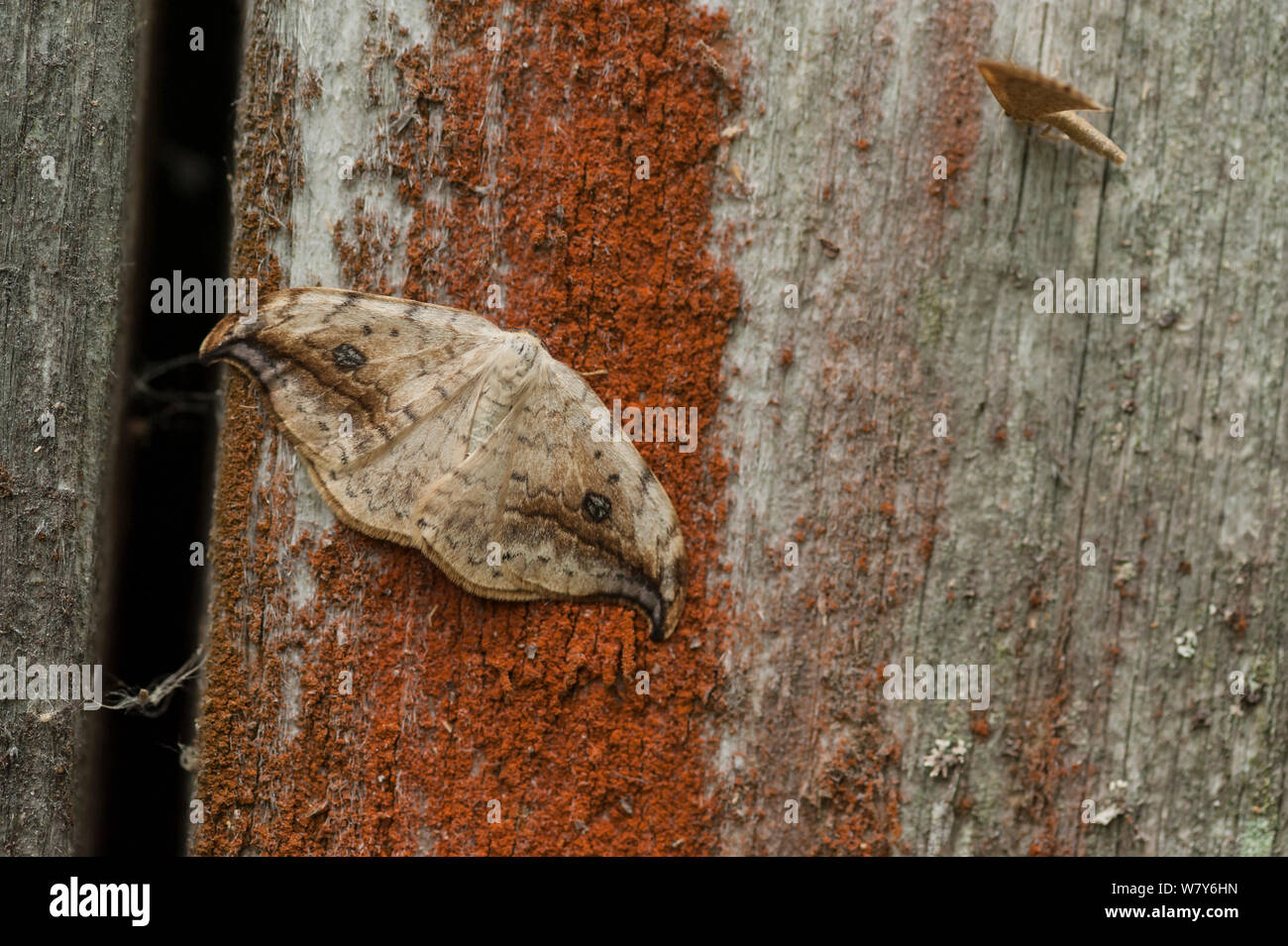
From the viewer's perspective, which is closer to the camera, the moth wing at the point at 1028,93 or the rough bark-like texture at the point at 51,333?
the moth wing at the point at 1028,93

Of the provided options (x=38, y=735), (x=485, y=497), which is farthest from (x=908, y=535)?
(x=38, y=735)

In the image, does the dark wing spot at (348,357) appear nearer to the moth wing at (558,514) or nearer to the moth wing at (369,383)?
the moth wing at (369,383)

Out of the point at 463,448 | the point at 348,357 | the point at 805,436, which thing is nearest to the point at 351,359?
the point at 348,357

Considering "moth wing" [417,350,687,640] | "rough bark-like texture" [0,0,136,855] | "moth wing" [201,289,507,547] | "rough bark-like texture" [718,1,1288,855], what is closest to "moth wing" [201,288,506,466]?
"moth wing" [201,289,507,547]

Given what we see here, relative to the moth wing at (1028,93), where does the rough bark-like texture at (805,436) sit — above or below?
below

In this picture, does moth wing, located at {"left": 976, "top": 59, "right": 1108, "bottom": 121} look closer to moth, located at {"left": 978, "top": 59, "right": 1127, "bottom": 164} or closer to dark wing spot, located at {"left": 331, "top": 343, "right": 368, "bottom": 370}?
moth, located at {"left": 978, "top": 59, "right": 1127, "bottom": 164}

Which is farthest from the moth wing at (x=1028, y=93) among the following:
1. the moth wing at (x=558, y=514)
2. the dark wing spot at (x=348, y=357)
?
the dark wing spot at (x=348, y=357)

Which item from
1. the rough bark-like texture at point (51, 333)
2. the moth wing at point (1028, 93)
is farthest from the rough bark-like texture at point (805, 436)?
the rough bark-like texture at point (51, 333)
